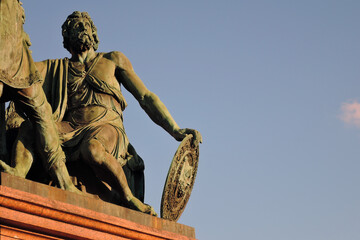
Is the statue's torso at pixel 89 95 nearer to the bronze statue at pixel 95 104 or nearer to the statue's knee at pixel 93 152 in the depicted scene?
the bronze statue at pixel 95 104

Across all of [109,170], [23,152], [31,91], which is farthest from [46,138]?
[109,170]

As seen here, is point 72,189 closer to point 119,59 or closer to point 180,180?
point 180,180

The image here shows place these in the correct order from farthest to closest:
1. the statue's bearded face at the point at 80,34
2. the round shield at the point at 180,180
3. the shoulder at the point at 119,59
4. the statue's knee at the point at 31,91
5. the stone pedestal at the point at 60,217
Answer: the shoulder at the point at 119,59 < the statue's bearded face at the point at 80,34 < the round shield at the point at 180,180 < the statue's knee at the point at 31,91 < the stone pedestal at the point at 60,217

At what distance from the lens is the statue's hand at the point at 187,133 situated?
10.4 m

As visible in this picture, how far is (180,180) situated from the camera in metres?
10.0

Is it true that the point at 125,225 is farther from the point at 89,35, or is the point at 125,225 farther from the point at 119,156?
the point at 89,35

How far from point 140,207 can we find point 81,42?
2.78 m

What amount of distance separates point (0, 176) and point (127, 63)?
12.1 feet

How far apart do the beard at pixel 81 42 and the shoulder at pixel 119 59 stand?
337 mm

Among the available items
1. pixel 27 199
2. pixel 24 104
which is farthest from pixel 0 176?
pixel 24 104

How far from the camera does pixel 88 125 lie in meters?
10.0

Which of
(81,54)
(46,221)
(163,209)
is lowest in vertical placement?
(46,221)

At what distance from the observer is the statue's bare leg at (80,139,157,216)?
9.45 metres

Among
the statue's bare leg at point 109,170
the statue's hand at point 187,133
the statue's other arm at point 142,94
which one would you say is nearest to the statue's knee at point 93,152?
the statue's bare leg at point 109,170
